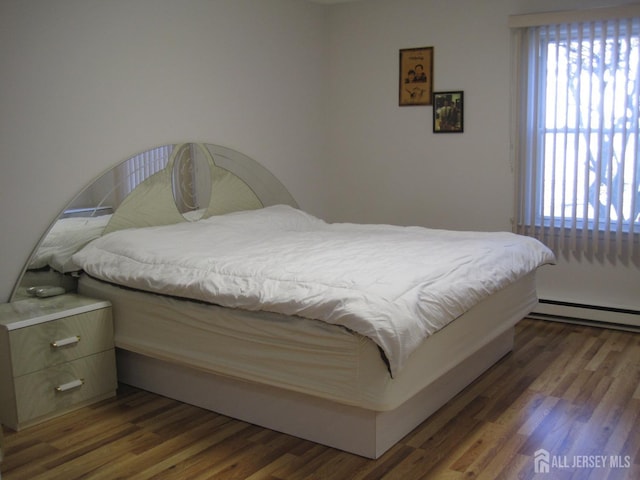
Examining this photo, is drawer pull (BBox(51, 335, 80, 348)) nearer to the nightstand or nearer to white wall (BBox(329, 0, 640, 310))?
the nightstand

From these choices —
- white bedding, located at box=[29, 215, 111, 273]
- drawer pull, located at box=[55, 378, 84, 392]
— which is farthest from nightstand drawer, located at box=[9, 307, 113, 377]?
white bedding, located at box=[29, 215, 111, 273]

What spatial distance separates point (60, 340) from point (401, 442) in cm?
162

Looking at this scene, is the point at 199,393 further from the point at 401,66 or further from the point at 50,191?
the point at 401,66

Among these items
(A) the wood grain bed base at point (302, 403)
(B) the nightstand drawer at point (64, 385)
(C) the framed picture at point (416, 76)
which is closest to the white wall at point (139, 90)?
(B) the nightstand drawer at point (64, 385)

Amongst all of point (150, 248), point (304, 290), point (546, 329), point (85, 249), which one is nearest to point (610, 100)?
point (546, 329)

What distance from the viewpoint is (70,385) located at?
316 centimetres

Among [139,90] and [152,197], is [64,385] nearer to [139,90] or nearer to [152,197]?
[152,197]

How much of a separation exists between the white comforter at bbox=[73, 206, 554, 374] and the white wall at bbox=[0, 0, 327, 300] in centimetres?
45

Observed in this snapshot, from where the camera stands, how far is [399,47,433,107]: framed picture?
498cm

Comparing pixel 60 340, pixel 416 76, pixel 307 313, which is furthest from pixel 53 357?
pixel 416 76

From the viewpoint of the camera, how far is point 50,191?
3475mm

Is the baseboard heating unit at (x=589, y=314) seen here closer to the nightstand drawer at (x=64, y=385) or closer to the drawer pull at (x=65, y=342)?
the nightstand drawer at (x=64, y=385)

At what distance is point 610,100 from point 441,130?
118 centimetres

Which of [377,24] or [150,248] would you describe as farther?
[377,24]
